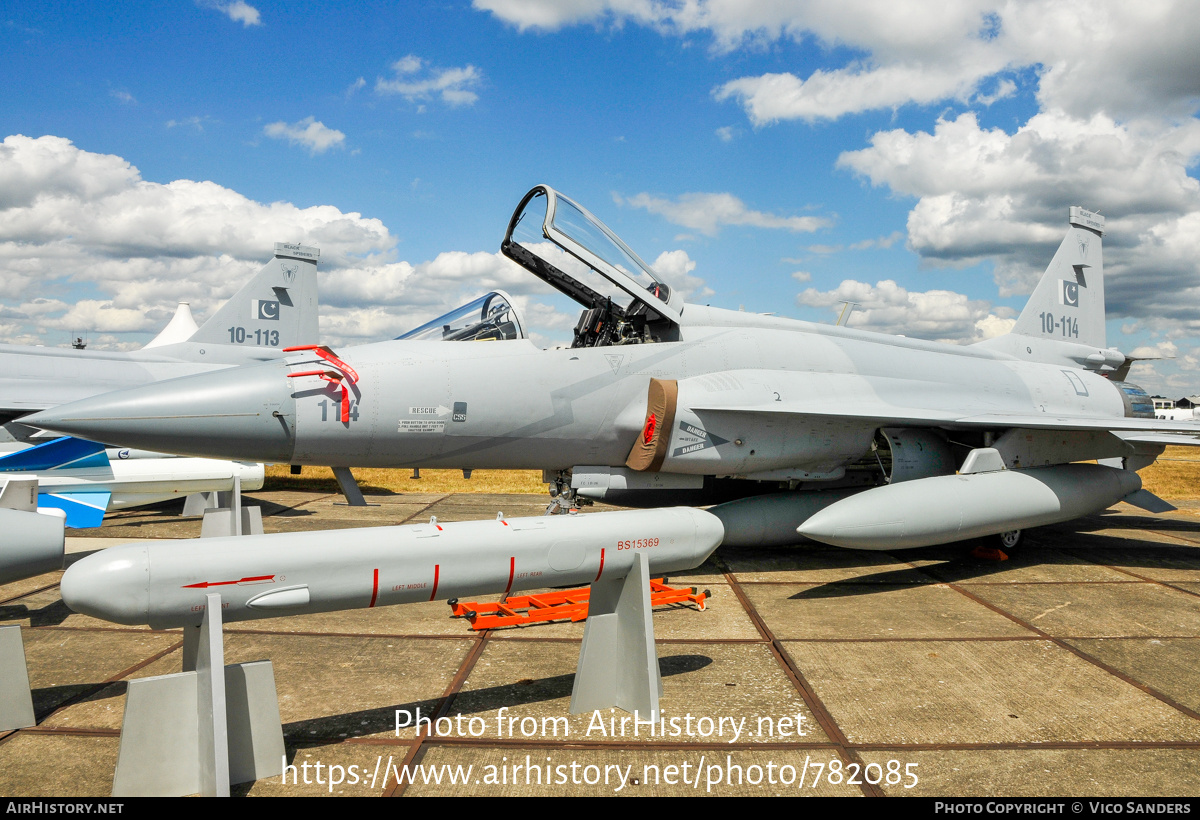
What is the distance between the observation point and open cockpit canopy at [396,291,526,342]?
6.97 m

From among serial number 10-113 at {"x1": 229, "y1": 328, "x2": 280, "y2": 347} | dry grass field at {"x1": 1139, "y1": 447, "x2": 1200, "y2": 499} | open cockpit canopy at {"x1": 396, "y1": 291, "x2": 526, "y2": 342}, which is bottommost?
dry grass field at {"x1": 1139, "y1": 447, "x2": 1200, "y2": 499}

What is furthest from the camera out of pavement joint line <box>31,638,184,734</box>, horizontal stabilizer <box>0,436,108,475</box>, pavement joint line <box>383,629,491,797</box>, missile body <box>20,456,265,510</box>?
missile body <box>20,456,265,510</box>

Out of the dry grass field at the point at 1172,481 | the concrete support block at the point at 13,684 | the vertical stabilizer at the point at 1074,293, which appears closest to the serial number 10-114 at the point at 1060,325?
the vertical stabilizer at the point at 1074,293

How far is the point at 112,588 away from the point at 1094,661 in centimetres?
600

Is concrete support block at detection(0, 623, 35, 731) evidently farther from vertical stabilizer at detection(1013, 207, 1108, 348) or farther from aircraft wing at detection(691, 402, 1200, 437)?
vertical stabilizer at detection(1013, 207, 1108, 348)

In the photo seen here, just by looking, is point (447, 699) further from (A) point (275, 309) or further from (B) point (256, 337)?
(A) point (275, 309)

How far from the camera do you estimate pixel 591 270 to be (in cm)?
727

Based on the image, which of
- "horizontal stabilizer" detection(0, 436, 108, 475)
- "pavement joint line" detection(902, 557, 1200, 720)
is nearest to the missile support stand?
"pavement joint line" detection(902, 557, 1200, 720)

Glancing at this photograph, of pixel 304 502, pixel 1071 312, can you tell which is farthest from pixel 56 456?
pixel 1071 312

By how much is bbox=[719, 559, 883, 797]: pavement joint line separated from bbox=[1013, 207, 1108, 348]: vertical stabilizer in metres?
8.94

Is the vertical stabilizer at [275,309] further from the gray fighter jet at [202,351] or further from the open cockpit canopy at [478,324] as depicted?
the open cockpit canopy at [478,324]

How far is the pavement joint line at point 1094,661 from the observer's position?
14.1ft

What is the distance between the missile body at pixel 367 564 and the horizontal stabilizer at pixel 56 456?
6.94 meters

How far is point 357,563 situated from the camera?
383cm
